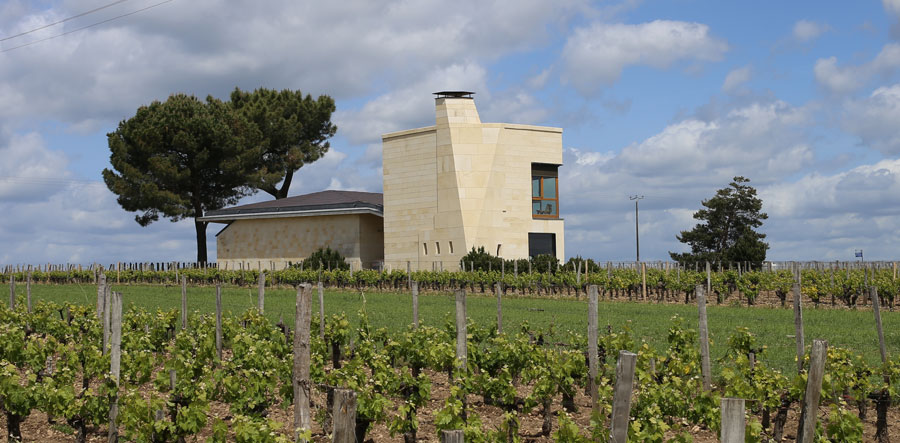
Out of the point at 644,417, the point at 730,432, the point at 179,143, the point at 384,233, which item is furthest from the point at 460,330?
the point at 179,143

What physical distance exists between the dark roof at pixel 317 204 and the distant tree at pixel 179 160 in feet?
11.6

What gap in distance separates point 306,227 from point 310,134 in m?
15.7

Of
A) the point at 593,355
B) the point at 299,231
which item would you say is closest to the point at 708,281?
the point at 593,355

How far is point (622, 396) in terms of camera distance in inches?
235

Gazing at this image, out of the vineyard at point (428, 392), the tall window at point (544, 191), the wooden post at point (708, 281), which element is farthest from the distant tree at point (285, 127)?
the vineyard at point (428, 392)

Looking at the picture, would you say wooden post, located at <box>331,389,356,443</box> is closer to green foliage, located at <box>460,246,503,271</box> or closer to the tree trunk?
green foliage, located at <box>460,246,503,271</box>

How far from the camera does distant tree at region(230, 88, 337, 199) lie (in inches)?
2030

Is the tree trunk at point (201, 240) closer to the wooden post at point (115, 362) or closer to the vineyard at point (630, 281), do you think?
the vineyard at point (630, 281)

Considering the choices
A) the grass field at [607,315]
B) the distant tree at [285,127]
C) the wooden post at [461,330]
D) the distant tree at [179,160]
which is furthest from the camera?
the distant tree at [285,127]

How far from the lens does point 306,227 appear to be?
40250 mm

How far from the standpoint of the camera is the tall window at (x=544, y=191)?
1438 inches

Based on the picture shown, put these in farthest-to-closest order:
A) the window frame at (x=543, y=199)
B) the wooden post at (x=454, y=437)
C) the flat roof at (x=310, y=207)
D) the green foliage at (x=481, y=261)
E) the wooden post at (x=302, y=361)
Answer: the flat roof at (x=310, y=207), the window frame at (x=543, y=199), the green foliage at (x=481, y=261), the wooden post at (x=302, y=361), the wooden post at (x=454, y=437)

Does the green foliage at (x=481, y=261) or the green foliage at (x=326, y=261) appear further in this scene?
the green foliage at (x=326, y=261)

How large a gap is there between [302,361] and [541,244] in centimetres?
2885
